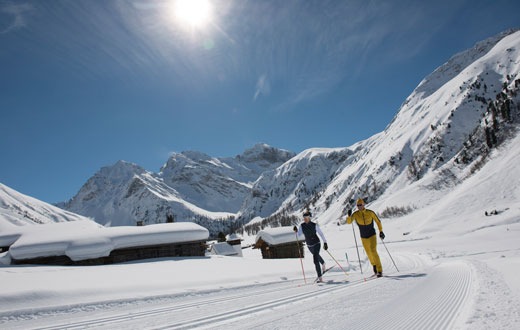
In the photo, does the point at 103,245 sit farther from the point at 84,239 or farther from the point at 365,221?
the point at 365,221

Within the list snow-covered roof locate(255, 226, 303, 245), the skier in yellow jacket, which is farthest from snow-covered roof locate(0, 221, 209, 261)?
snow-covered roof locate(255, 226, 303, 245)

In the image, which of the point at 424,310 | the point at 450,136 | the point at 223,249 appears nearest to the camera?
the point at 424,310

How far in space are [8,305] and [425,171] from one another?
140m

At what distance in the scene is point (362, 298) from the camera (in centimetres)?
543

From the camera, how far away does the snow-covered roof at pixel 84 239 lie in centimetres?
1858

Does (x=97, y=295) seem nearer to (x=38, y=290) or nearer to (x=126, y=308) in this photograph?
(x=38, y=290)

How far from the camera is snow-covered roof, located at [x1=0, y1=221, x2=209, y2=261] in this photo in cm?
1858

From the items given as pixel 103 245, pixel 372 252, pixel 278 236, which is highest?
pixel 103 245

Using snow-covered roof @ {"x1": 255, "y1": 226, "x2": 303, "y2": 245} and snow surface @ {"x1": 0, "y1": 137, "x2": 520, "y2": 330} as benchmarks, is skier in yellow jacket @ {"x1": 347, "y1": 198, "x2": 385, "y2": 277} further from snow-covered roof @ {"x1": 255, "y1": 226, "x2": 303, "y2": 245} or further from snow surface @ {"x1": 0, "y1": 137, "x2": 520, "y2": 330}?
snow-covered roof @ {"x1": 255, "y1": 226, "x2": 303, "y2": 245}

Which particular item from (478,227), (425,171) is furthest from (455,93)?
(478,227)

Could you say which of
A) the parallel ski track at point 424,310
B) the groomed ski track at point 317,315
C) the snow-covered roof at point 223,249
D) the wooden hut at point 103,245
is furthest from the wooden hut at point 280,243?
the parallel ski track at point 424,310

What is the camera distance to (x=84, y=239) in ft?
62.3

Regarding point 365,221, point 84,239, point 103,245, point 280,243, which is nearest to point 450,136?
point 280,243

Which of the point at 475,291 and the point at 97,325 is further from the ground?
Result: the point at 97,325
